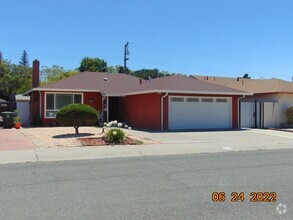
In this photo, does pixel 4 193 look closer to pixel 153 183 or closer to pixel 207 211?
pixel 153 183

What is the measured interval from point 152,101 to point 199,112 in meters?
3.18

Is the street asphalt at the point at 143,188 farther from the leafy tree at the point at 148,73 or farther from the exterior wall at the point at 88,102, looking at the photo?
the leafy tree at the point at 148,73

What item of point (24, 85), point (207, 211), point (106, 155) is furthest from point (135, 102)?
point (24, 85)

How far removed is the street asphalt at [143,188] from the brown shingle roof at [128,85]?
12.8 metres

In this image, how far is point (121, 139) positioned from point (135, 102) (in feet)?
37.5

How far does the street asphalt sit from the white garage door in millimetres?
12393

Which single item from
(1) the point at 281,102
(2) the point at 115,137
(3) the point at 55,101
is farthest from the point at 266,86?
(2) the point at 115,137

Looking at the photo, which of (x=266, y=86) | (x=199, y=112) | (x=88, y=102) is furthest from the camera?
(x=266, y=86)

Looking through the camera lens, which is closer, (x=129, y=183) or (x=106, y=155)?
(x=129, y=183)

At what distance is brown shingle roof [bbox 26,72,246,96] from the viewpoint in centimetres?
2425

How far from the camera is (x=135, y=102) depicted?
27.0 meters

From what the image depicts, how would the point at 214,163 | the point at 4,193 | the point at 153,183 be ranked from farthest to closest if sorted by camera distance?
the point at 214,163 < the point at 153,183 < the point at 4,193

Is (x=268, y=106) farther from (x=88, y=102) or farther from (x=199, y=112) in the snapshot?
(x=88, y=102)

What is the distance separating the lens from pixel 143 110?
2564 centimetres
